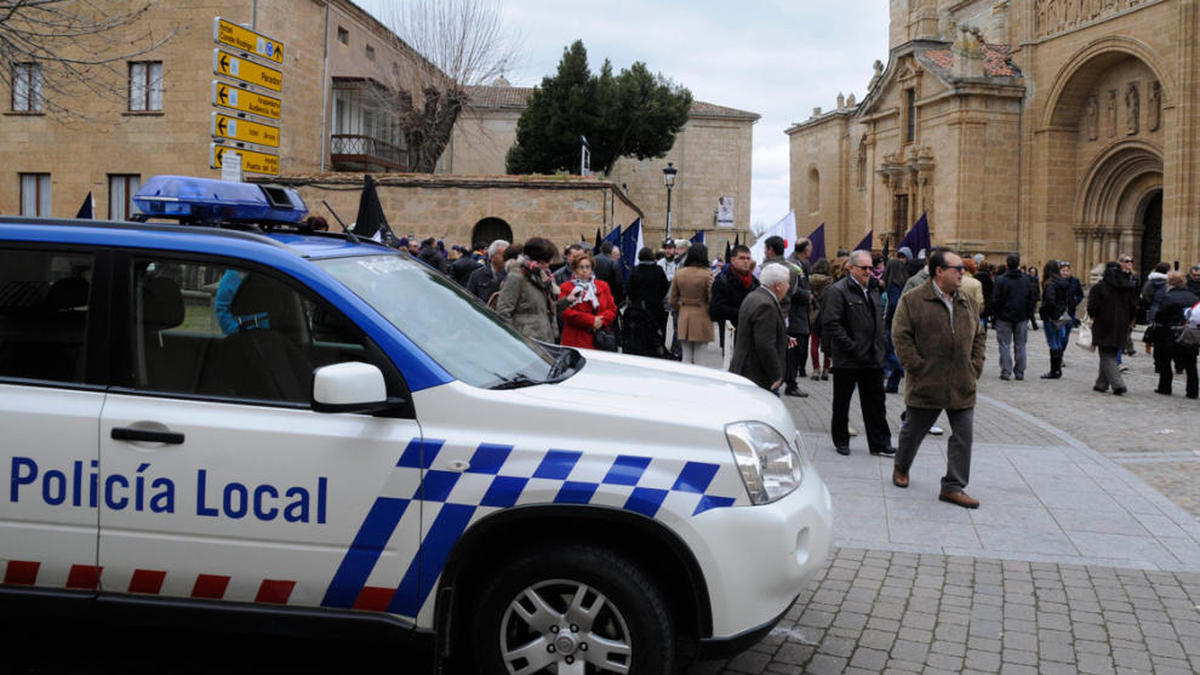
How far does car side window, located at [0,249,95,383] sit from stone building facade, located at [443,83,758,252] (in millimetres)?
54602

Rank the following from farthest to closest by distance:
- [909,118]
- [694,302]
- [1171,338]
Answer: [909,118] → [1171,338] → [694,302]

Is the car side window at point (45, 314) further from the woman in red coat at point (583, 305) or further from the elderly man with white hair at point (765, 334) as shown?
the woman in red coat at point (583, 305)

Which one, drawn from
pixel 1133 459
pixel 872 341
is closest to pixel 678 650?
pixel 872 341

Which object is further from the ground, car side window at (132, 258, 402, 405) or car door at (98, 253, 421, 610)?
car side window at (132, 258, 402, 405)

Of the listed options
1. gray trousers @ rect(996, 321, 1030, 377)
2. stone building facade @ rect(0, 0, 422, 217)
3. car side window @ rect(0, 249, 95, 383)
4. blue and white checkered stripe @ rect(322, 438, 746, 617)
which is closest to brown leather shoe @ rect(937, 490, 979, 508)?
blue and white checkered stripe @ rect(322, 438, 746, 617)

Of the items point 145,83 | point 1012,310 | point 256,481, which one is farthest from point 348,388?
point 145,83

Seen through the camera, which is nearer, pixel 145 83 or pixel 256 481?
pixel 256 481

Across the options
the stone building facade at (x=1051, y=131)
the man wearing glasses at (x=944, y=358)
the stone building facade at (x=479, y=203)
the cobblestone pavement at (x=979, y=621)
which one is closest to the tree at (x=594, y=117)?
the stone building facade at (x=1051, y=131)

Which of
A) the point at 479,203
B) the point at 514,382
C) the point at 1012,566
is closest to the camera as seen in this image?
the point at 514,382

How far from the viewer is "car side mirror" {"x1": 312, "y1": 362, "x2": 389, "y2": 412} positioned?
329 centimetres

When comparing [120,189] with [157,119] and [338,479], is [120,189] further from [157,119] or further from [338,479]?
[338,479]

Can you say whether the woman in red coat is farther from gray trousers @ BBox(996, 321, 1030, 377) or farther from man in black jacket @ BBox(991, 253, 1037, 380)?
gray trousers @ BBox(996, 321, 1030, 377)

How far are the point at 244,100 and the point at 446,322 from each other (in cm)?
728

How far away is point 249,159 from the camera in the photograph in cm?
1041
